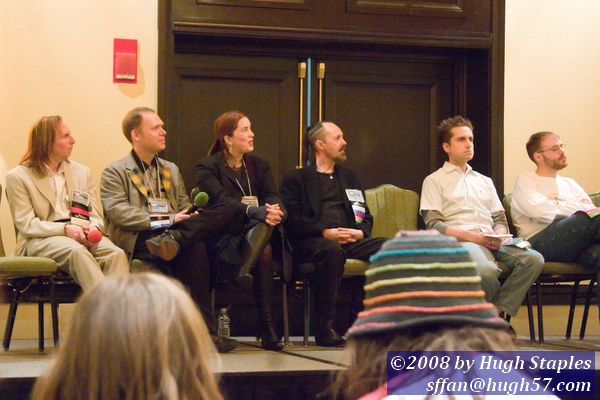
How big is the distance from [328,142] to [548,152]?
1.28 m

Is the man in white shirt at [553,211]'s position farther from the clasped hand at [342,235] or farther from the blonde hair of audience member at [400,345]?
the blonde hair of audience member at [400,345]

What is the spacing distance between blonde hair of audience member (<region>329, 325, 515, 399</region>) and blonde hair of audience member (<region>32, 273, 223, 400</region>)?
19cm

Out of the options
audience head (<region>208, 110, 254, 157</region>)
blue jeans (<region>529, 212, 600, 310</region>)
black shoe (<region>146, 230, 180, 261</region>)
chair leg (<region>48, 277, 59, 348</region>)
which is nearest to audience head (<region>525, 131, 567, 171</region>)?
blue jeans (<region>529, 212, 600, 310</region>)

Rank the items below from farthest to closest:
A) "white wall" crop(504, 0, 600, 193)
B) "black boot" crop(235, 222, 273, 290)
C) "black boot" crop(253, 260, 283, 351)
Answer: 1. "white wall" crop(504, 0, 600, 193)
2. "black boot" crop(253, 260, 283, 351)
3. "black boot" crop(235, 222, 273, 290)

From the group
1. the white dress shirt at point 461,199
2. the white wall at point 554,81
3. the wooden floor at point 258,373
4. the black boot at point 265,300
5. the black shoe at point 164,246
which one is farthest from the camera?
the white wall at point 554,81

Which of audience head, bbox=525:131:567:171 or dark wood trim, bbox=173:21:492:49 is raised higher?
dark wood trim, bbox=173:21:492:49

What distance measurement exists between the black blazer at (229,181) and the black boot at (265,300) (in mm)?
267

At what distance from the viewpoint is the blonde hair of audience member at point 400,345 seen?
3.43 ft

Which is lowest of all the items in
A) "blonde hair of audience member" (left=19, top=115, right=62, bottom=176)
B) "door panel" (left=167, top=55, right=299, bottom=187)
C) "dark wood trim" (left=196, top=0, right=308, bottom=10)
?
"blonde hair of audience member" (left=19, top=115, right=62, bottom=176)

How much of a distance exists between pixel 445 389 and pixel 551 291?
4501 millimetres

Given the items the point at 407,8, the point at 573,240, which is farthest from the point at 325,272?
the point at 407,8

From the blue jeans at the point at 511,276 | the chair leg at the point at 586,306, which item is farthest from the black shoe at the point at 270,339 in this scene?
the chair leg at the point at 586,306

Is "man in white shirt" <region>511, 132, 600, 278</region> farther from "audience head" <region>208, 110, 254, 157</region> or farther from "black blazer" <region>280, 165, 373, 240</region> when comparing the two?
"audience head" <region>208, 110, 254, 157</region>

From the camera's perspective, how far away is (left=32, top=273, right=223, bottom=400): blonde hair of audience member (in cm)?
107
